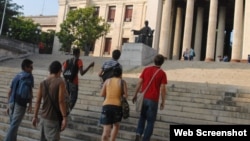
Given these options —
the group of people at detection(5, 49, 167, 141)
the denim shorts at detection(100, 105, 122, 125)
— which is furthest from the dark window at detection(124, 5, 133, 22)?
the denim shorts at detection(100, 105, 122, 125)

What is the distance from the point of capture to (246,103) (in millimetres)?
9406

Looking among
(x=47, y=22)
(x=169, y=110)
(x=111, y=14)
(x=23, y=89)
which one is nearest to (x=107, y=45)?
(x=111, y=14)

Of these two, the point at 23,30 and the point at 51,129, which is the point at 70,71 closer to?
the point at 51,129

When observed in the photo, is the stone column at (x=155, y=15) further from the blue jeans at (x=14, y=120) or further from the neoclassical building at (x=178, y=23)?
the blue jeans at (x=14, y=120)

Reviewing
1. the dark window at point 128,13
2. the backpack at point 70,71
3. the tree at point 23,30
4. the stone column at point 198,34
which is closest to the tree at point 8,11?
the tree at point 23,30

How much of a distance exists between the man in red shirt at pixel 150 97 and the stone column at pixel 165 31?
25493 millimetres

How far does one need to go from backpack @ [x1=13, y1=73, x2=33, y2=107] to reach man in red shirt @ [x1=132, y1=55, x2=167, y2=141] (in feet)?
6.18

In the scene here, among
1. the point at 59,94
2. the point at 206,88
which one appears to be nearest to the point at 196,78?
the point at 206,88

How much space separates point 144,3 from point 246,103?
30.5 metres

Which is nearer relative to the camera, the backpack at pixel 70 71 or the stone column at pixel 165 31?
the backpack at pixel 70 71

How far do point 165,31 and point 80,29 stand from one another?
783cm

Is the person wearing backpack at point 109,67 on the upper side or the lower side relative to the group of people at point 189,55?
lower

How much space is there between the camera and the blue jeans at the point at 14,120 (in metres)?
5.96

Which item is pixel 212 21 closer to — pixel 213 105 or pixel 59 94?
pixel 213 105
